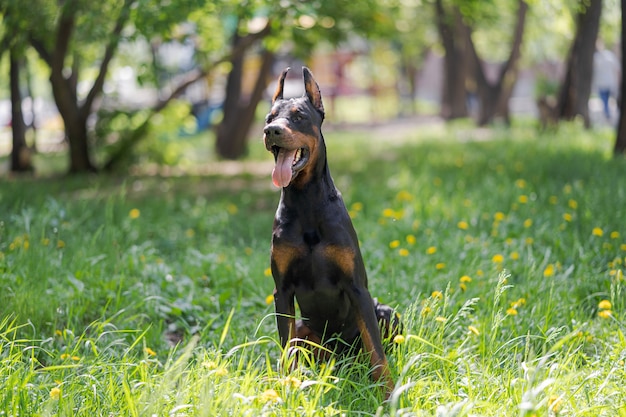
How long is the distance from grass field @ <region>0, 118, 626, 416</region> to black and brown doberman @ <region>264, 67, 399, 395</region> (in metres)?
0.21

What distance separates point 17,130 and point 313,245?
35.1ft

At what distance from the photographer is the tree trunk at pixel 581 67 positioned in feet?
39.7

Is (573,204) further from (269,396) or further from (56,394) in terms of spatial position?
(56,394)

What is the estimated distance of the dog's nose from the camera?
323 centimetres

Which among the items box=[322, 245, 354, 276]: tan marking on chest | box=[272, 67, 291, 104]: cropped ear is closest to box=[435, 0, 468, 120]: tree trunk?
box=[272, 67, 291, 104]: cropped ear

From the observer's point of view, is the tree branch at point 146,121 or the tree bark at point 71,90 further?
the tree branch at point 146,121

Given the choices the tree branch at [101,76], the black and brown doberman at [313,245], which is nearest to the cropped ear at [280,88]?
the black and brown doberman at [313,245]

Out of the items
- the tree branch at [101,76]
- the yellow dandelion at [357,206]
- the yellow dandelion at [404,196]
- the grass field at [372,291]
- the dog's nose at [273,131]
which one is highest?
the tree branch at [101,76]

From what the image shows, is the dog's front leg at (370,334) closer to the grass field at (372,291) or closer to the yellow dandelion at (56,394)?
the grass field at (372,291)

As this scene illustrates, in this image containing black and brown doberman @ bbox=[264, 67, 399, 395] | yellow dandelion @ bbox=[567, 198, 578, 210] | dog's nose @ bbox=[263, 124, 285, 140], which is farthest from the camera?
yellow dandelion @ bbox=[567, 198, 578, 210]

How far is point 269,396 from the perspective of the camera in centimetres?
300

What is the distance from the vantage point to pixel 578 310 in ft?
15.4

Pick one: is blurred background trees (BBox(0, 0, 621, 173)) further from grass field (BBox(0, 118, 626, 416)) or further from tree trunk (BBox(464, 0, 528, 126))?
grass field (BBox(0, 118, 626, 416))

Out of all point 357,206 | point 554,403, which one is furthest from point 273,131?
point 357,206
